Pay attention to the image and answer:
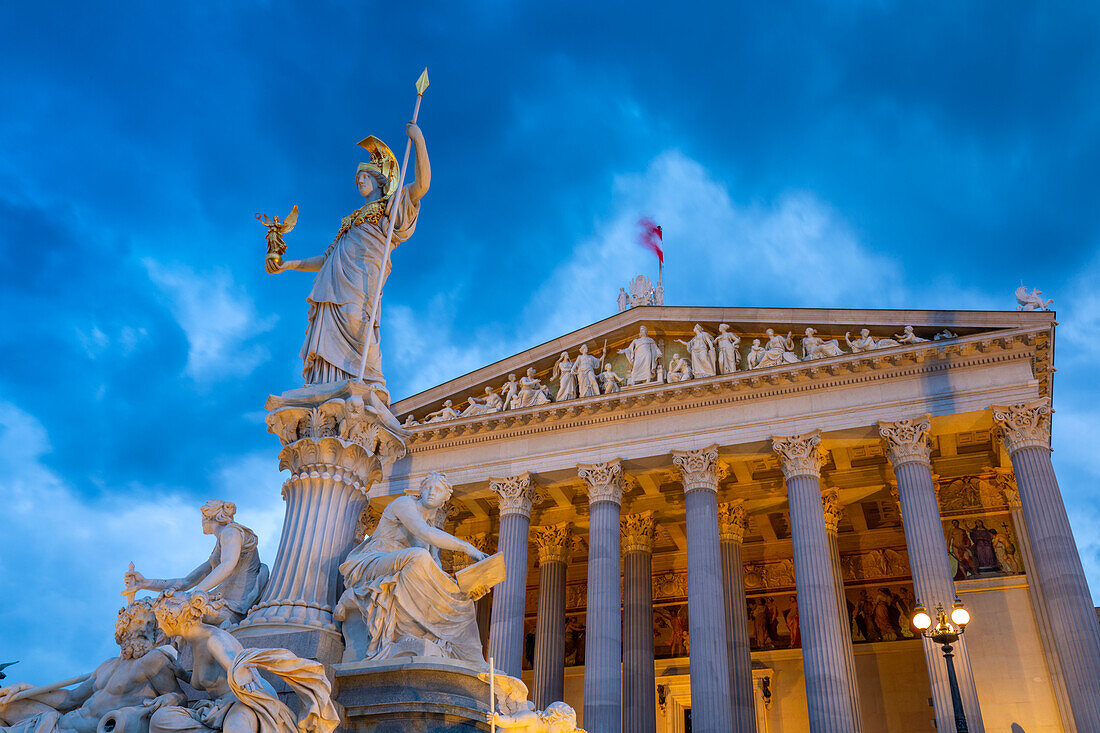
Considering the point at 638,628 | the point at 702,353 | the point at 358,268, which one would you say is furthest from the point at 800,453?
the point at 358,268

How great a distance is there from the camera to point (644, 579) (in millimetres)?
27609

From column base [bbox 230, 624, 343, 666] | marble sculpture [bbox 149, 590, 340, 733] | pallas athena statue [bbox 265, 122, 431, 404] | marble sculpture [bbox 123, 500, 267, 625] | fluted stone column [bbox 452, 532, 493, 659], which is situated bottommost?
marble sculpture [bbox 149, 590, 340, 733]

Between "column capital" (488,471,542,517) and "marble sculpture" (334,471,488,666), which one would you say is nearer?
"marble sculpture" (334,471,488,666)

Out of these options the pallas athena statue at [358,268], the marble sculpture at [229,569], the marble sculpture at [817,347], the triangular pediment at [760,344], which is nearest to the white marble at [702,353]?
the triangular pediment at [760,344]

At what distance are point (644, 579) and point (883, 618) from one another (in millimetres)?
8679

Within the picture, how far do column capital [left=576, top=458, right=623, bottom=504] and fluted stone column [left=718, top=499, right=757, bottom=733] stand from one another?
145 inches

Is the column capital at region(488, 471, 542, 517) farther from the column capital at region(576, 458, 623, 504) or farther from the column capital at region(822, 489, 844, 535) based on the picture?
the column capital at region(822, 489, 844, 535)

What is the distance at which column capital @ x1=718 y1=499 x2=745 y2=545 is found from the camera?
27.3 metres

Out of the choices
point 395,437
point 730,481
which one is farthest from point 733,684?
point 395,437

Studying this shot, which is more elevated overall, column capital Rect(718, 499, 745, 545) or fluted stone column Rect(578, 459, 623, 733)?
column capital Rect(718, 499, 745, 545)

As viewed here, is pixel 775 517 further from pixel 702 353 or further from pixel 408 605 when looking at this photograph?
pixel 408 605

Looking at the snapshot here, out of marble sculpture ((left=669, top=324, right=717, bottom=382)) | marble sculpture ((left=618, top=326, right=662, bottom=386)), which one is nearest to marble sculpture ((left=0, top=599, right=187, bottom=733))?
marble sculpture ((left=669, top=324, right=717, bottom=382))

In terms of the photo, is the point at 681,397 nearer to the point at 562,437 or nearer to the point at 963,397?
the point at 562,437

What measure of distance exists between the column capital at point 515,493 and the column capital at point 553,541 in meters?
3.05
